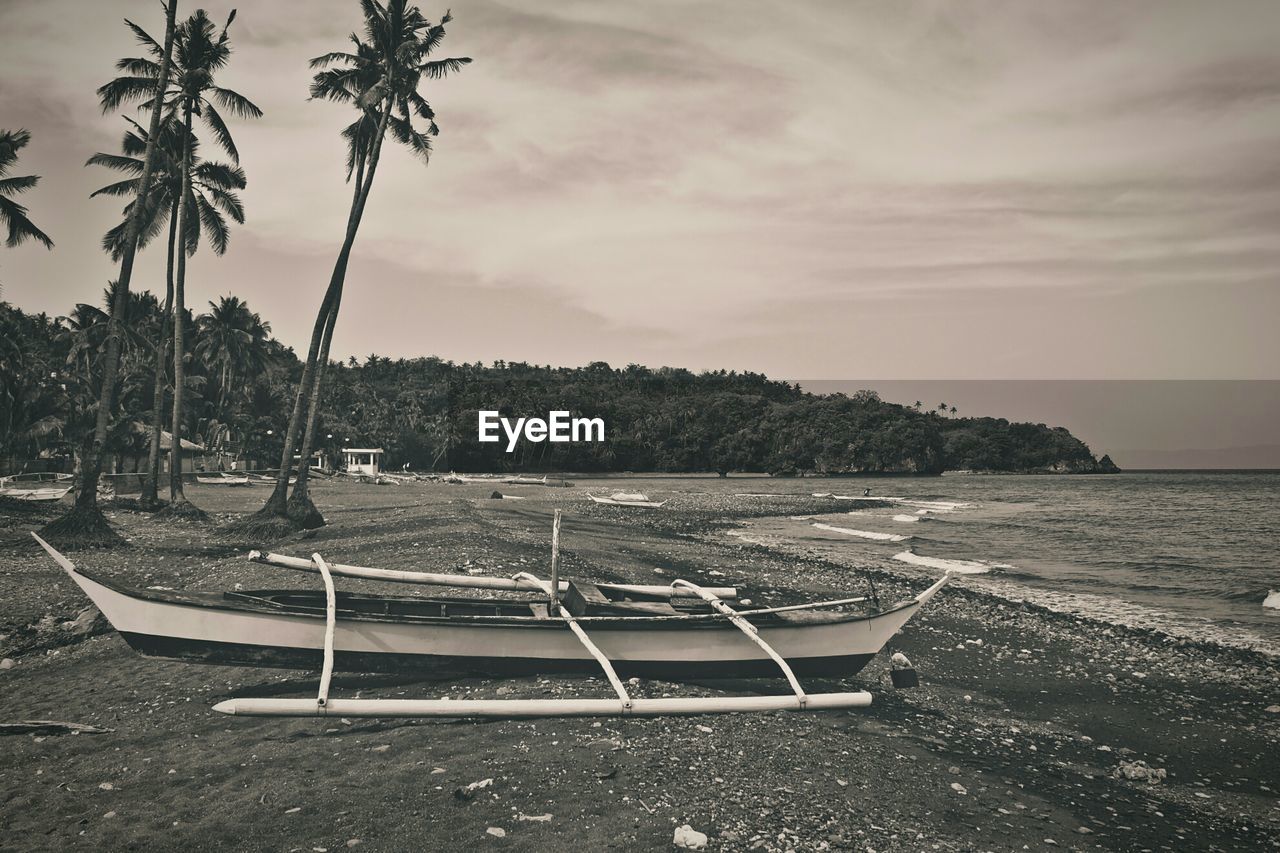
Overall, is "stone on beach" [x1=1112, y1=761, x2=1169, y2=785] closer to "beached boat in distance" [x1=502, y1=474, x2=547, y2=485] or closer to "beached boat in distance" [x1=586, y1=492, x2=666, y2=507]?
"beached boat in distance" [x1=586, y1=492, x2=666, y2=507]

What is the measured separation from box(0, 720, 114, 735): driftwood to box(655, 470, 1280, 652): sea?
17.6 meters

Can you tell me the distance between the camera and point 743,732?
8344 mm

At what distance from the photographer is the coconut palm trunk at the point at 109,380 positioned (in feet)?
61.7

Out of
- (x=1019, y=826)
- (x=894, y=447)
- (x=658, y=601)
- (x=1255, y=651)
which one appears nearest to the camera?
(x=1019, y=826)

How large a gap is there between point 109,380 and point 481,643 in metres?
16.8

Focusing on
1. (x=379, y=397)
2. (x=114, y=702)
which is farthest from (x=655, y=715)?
(x=379, y=397)

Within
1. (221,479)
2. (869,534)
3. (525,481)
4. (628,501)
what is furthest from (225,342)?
(869,534)

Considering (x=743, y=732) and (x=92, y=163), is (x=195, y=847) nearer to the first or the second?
(x=743, y=732)

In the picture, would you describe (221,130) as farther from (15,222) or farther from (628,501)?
(628,501)

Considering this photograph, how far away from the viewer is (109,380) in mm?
19828

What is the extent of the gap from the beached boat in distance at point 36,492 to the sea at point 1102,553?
3109 cm

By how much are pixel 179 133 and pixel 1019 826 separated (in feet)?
106

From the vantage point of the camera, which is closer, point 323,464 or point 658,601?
point 658,601

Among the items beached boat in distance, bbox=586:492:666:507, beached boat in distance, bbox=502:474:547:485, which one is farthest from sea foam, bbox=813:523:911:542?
beached boat in distance, bbox=502:474:547:485
